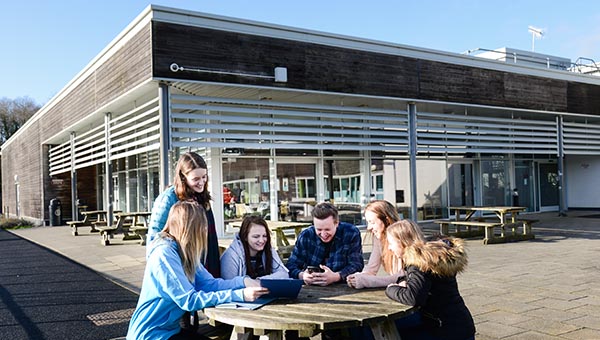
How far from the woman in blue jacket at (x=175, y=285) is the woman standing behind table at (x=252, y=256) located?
19.9 inches

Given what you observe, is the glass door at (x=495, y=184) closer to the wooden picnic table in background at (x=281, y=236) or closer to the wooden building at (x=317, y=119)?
the wooden building at (x=317, y=119)

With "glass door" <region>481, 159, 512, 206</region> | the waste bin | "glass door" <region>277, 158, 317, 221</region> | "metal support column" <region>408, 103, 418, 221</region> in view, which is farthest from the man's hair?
the waste bin

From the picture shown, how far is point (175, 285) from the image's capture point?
9.52 feet

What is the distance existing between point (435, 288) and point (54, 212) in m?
20.4

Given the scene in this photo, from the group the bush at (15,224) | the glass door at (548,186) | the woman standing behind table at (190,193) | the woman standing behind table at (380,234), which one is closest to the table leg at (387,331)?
the woman standing behind table at (380,234)

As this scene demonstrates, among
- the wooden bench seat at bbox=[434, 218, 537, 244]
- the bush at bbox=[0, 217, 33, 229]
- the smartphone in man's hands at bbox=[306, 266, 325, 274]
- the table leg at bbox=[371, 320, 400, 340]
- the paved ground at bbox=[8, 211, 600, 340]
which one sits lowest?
the bush at bbox=[0, 217, 33, 229]

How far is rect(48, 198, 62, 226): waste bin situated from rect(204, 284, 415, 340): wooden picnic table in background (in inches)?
770

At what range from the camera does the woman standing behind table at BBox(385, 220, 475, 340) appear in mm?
3053

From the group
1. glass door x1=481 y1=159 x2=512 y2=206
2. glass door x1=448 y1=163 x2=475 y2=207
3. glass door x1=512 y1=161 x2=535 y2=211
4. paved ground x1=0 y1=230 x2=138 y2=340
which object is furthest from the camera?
glass door x1=512 y1=161 x2=535 y2=211

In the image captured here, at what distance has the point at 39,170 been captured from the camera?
2169 centimetres

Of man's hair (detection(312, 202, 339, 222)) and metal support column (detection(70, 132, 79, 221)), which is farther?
metal support column (detection(70, 132, 79, 221))

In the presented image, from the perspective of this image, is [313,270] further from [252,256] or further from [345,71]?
[345,71]

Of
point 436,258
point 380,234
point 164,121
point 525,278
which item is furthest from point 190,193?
point 164,121

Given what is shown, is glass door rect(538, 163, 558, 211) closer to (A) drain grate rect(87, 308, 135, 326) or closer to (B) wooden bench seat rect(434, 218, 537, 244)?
(B) wooden bench seat rect(434, 218, 537, 244)
